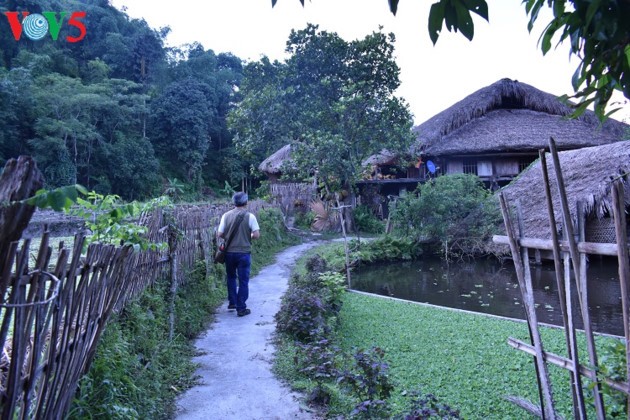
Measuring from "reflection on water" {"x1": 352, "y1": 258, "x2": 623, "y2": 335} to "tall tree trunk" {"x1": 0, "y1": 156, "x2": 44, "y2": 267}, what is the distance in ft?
23.4

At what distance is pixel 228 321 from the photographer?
6.13m

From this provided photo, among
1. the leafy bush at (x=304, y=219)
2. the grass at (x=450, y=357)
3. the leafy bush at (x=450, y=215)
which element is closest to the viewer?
the grass at (x=450, y=357)

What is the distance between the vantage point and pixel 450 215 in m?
13.9

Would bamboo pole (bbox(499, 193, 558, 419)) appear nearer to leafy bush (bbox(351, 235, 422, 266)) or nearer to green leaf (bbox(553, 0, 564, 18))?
green leaf (bbox(553, 0, 564, 18))

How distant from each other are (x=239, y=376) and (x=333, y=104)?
13699 mm

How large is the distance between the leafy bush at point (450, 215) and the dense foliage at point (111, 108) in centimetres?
1714

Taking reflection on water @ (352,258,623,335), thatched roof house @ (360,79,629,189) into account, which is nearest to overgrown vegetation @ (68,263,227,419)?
reflection on water @ (352,258,623,335)

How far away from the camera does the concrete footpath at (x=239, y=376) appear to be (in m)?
3.61

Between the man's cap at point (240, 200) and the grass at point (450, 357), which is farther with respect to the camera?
the man's cap at point (240, 200)

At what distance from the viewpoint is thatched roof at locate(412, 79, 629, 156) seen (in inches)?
803

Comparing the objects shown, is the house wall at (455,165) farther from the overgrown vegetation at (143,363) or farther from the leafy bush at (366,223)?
the overgrown vegetation at (143,363)

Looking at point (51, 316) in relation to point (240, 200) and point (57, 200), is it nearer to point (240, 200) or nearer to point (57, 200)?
point (57, 200)

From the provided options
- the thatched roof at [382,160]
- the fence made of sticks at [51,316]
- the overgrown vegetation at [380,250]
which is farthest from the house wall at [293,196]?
the fence made of sticks at [51,316]

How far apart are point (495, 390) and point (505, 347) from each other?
1313mm
